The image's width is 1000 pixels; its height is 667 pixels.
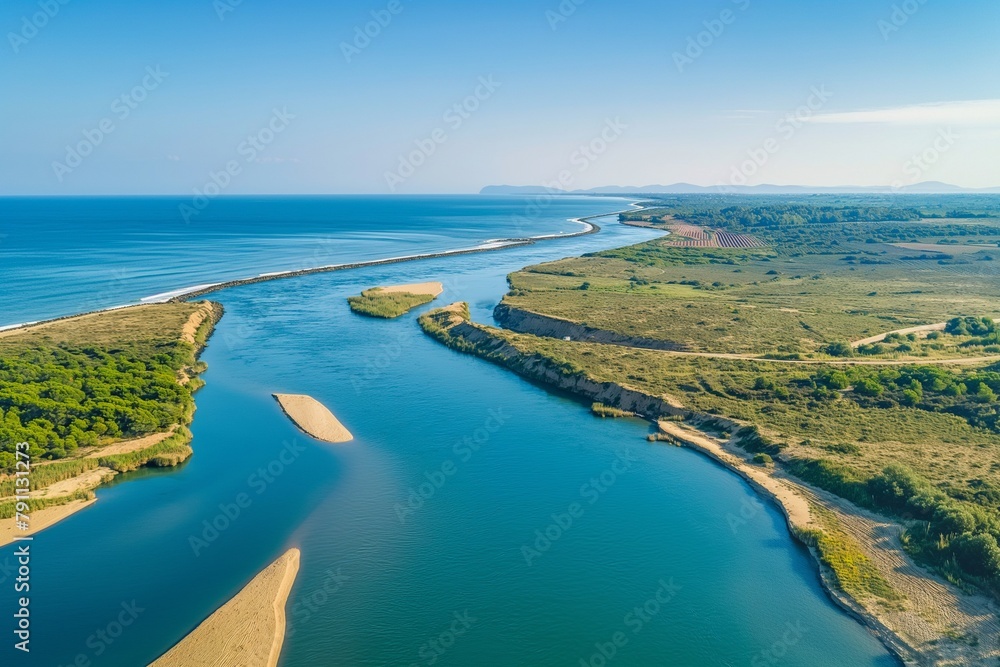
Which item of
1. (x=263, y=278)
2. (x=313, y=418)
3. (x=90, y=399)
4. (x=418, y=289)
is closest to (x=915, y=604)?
(x=313, y=418)

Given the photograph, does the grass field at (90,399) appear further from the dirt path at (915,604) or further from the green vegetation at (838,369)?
the dirt path at (915,604)

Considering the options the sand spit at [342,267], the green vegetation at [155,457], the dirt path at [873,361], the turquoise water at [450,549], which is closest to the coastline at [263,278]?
the sand spit at [342,267]

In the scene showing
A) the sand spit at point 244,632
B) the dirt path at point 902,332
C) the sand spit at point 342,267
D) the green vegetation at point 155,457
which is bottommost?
the sand spit at point 342,267

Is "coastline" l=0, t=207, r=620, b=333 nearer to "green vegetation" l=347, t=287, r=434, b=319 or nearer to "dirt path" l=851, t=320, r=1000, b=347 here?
"green vegetation" l=347, t=287, r=434, b=319

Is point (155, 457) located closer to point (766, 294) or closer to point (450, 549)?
point (450, 549)

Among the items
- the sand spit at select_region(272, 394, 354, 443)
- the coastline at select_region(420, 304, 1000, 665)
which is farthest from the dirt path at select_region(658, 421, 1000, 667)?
the sand spit at select_region(272, 394, 354, 443)

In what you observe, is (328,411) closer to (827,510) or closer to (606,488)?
(606,488)
